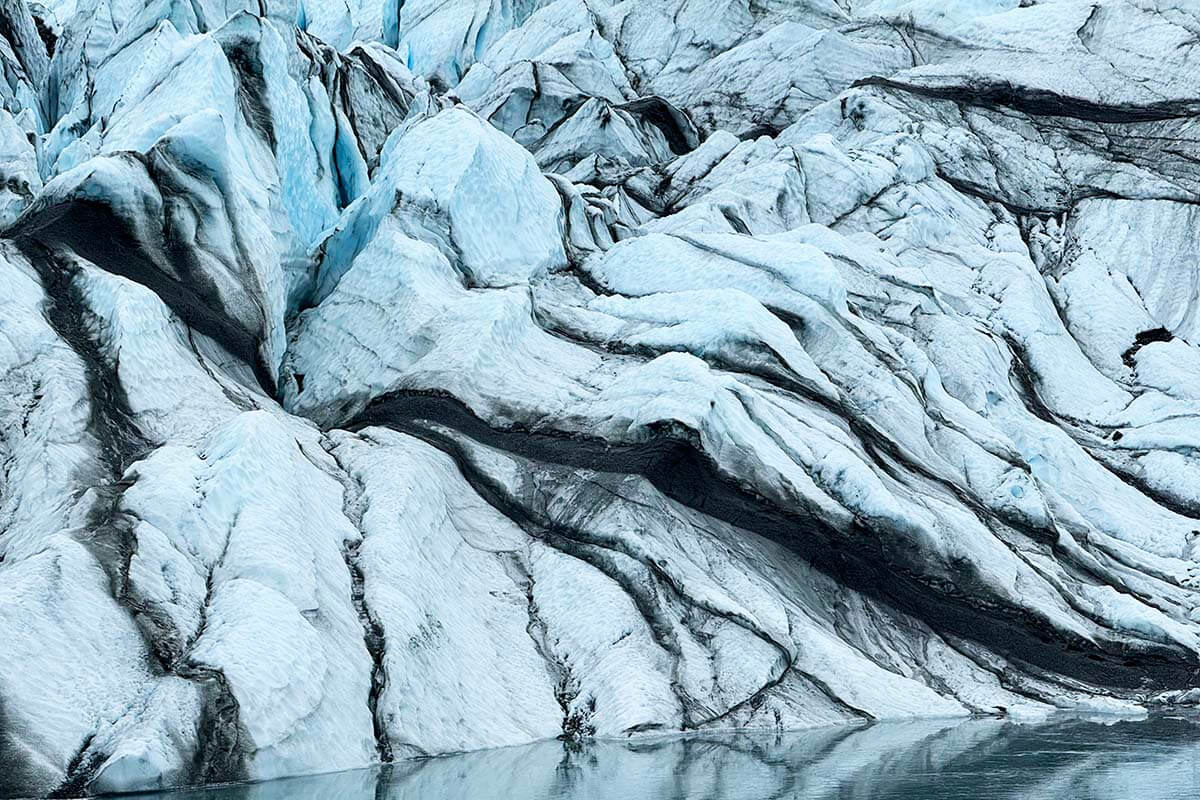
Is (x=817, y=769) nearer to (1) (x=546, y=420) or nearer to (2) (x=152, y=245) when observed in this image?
(1) (x=546, y=420)

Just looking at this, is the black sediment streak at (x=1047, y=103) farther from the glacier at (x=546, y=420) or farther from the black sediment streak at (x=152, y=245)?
the black sediment streak at (x=152, y=245)

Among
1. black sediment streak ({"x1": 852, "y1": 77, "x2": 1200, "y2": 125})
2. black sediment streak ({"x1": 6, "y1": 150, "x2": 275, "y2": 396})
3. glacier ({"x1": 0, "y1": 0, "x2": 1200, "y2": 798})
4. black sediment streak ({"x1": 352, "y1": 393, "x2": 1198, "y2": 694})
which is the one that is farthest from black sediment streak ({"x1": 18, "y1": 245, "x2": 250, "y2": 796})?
black sediment streak ({"x1": 852, "y1": 77, "x2": 1200, "y2": 125})

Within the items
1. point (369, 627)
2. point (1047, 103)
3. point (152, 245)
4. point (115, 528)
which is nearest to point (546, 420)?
point (369, 627)

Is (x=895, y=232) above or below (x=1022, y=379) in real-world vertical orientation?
above

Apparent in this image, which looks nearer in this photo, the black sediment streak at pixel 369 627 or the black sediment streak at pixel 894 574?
the black sediment streak at pixel 369 627

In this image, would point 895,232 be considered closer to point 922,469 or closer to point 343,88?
point 922,469

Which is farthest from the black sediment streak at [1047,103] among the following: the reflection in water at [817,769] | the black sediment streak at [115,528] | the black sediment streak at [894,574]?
the black sediment streak at [115,528]

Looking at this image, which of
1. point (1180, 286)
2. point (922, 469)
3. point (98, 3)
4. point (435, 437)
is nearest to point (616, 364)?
point (435, 437)
